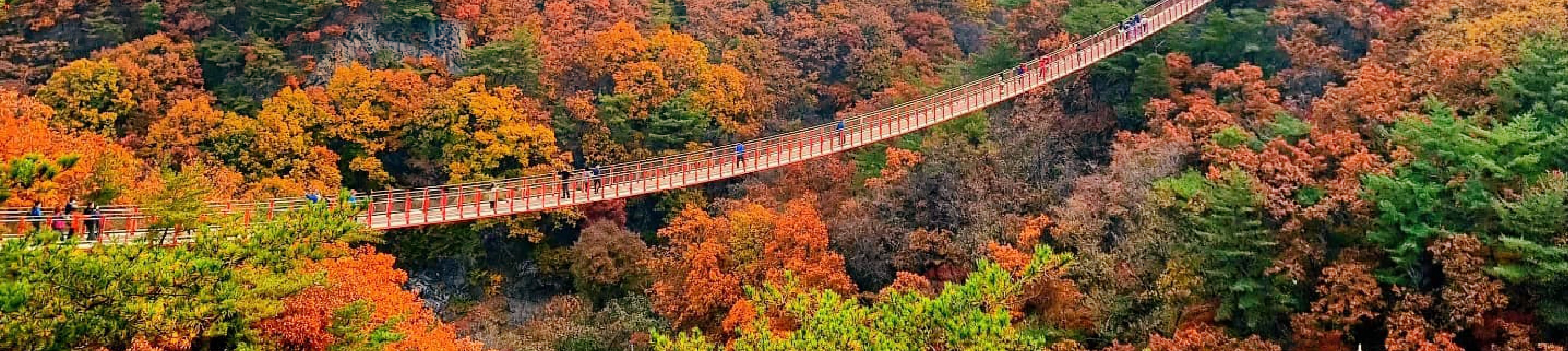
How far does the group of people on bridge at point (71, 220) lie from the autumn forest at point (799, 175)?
207mm

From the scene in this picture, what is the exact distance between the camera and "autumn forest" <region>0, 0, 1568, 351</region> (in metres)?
12.1

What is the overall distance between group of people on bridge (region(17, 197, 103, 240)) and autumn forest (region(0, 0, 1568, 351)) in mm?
207

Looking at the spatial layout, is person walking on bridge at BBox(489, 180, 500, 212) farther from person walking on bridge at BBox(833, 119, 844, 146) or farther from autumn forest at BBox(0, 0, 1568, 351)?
person walking on bridge at BBox(833, 119, 844, 146)

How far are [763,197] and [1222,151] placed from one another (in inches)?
468

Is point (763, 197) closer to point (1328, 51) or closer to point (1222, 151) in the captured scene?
point (1222, 151)

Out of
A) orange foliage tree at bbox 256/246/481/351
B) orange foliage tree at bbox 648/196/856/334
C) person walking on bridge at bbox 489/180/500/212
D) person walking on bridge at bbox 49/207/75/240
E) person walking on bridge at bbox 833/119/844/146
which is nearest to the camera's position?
orange foliage tree at bbox 256/246/481/351

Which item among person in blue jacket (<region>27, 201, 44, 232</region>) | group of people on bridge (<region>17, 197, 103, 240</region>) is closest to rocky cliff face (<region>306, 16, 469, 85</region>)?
group of people on bridge (<region>17, 197, 103, 240</region>)

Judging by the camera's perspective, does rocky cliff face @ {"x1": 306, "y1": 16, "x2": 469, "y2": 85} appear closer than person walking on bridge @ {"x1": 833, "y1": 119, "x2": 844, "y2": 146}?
No

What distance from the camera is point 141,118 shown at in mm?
27062

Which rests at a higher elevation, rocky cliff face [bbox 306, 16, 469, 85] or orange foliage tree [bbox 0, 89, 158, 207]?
orange foliage tree [bbox 0, 89, 158, 207]

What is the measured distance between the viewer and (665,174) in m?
22.8

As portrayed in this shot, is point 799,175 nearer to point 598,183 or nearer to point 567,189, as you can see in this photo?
point 598,183

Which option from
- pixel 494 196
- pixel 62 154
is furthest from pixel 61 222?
pixel 494 196

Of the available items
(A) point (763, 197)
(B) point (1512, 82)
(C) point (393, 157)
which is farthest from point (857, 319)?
(C) point (393, 157)
